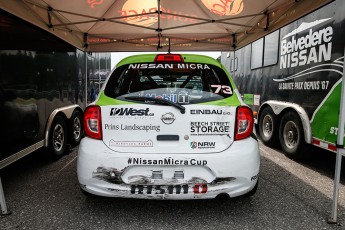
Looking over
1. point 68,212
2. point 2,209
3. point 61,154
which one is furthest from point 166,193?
point 61,154

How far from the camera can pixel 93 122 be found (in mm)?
2893

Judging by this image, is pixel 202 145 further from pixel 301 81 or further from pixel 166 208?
pixel 301 81

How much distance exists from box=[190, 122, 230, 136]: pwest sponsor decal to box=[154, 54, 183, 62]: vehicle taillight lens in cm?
83

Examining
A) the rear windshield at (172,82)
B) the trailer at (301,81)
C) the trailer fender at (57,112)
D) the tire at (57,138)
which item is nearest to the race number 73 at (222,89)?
the rear windshield at (172,82)

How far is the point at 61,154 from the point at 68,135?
70cm

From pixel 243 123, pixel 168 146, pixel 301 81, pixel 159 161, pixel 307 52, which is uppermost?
pixel 307 52

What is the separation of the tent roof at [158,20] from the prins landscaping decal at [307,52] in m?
0.35

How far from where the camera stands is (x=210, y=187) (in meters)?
2.76

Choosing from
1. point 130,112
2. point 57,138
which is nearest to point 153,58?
point 130,112

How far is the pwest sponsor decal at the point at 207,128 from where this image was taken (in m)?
2.83

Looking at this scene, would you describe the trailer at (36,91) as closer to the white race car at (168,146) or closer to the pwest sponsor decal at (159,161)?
the white race car at (168,146)

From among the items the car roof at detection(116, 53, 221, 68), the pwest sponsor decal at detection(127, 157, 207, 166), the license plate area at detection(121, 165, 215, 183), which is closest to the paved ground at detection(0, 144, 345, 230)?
the license plate area at detection(121, 165, 215, 183)

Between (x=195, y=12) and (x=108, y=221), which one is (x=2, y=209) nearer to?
(x=108, y=221)

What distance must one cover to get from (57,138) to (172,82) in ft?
9.95
